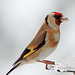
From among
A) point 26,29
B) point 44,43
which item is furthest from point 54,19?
point 26,29

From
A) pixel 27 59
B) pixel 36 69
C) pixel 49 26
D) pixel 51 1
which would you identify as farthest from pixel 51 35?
pixel 51 1

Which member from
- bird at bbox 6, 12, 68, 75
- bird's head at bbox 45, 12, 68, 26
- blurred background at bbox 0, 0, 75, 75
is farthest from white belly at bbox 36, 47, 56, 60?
blurred background at bbox 0, 0, 75, 75

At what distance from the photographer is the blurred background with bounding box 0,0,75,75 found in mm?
3804

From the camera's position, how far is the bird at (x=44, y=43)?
2.20 m

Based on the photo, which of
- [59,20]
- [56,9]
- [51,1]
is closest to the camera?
[59,20]

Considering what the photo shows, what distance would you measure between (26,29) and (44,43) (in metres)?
2.03

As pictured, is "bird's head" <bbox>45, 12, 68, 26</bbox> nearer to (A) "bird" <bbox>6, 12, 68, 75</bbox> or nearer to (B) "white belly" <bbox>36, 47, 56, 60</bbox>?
(A) "bird" <bbox>6, 12, 68, 75</bbox>

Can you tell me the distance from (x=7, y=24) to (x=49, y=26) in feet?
6.87

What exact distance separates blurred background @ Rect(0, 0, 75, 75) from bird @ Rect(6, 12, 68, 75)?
139 cm

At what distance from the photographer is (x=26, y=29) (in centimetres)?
423

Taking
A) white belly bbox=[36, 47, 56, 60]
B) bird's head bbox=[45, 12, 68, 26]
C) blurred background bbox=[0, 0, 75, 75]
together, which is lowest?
white belly bbox=[36, 47, 56, 60]

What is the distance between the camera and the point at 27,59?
225cm

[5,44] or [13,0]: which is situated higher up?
[13,0]

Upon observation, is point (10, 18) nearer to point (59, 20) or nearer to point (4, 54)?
point (4, 54)
